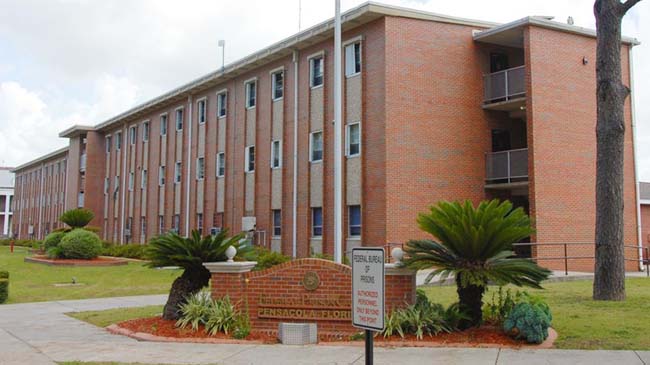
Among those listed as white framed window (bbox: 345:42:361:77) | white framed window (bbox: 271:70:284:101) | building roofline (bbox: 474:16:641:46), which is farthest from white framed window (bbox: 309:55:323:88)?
building roofline (bbox: 474:16:641:46)

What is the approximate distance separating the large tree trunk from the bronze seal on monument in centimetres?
677

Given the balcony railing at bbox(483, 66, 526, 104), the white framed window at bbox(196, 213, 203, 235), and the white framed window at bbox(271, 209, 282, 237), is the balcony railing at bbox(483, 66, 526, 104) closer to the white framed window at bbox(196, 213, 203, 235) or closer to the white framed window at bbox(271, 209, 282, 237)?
the white framed window at bbox(271, 209, 282, 237)

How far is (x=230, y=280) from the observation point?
12344 mm

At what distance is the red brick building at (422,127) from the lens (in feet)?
83.3

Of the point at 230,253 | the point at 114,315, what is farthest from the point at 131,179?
the point at 230,253

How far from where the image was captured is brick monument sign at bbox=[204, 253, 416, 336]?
1134 centimetres

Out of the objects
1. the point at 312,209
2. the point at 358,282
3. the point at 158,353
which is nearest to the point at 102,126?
the point at 312,209

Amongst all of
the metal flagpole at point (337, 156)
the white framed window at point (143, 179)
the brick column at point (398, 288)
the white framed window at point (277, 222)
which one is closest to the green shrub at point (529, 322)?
the brick column at point (398, 288)

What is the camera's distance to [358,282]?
625cm

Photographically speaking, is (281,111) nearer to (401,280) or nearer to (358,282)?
(401,280)

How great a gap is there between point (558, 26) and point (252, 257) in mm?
17623

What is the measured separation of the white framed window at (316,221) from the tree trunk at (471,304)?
17.2 meters

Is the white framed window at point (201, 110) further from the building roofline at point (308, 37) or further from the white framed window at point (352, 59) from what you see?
the white framed window at point (352, 59)

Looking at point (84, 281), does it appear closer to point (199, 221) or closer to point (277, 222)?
point (277, 222)
